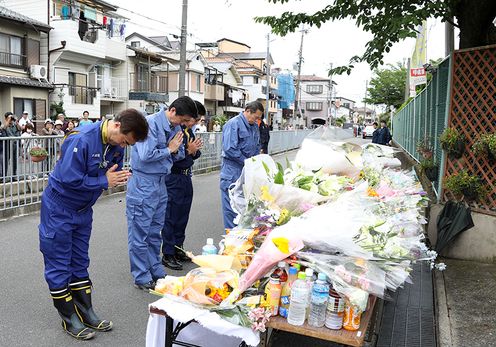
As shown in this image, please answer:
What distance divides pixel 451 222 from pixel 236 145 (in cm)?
281

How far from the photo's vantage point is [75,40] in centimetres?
2420

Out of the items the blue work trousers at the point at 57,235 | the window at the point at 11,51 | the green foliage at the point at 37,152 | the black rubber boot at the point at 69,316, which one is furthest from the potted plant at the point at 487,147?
the window at the point at 11,51

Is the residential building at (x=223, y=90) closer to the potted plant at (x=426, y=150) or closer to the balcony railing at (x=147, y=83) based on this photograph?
the balcony railing at (x=147, y=83)

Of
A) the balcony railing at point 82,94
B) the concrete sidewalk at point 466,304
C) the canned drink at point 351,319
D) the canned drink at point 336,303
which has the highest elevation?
the balcony railing at point 82,94

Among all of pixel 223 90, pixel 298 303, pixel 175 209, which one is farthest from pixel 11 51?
pixel 223 90

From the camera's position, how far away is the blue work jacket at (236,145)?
603 centimetres

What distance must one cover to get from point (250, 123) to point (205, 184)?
21.6 feet

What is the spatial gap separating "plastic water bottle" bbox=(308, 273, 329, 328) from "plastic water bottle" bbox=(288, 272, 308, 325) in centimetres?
4

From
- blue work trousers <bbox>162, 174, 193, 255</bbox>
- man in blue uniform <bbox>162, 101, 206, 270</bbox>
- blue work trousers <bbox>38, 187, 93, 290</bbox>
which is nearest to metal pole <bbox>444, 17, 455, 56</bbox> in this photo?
man in blue uniform <bbox>162, 101, 206, 270</bbox>

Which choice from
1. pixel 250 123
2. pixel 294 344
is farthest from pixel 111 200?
pixel 294 344

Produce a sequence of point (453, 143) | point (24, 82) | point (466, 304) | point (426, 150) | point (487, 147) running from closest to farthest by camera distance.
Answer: point (466, 304) → point (487, 147) → point (453, 143) → point (426, 150) → point (24, 82)

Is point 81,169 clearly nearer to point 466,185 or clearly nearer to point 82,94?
point 466,185

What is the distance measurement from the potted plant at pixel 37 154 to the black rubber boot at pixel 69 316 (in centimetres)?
527

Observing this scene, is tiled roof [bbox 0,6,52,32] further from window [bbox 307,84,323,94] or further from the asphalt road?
window [bbox 307,84,323,94]
